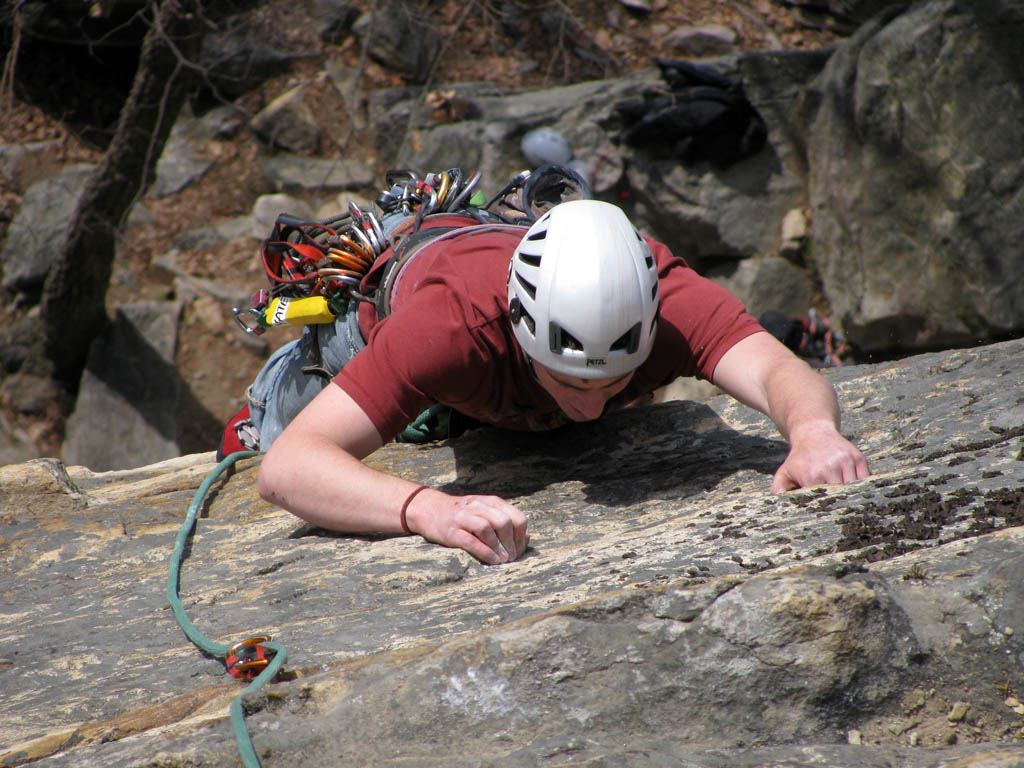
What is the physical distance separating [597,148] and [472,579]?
825 centimetres

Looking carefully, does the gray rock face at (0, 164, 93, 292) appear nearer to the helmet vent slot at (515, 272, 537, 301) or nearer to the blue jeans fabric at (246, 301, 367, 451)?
the blue jeans fabric at (246, 301, 367, 451)

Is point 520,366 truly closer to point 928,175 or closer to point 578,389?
point 578,389

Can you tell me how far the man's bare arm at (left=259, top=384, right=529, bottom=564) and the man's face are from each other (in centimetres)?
49

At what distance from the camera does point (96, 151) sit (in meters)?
11.4

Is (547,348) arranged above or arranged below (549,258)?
below

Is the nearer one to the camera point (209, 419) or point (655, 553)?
point (655, 553)

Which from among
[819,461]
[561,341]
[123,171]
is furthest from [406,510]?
Result: [123,171]

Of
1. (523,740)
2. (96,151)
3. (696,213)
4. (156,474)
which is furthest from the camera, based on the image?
(96,151)

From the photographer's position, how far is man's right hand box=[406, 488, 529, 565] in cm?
252

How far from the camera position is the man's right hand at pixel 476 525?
2.52 meters

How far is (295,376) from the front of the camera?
403 centimetres

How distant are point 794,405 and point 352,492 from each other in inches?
53.8

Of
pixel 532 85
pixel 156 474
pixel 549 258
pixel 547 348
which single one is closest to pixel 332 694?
pixel 547 348

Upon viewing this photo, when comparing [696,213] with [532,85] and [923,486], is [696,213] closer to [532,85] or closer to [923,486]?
[532,85]
